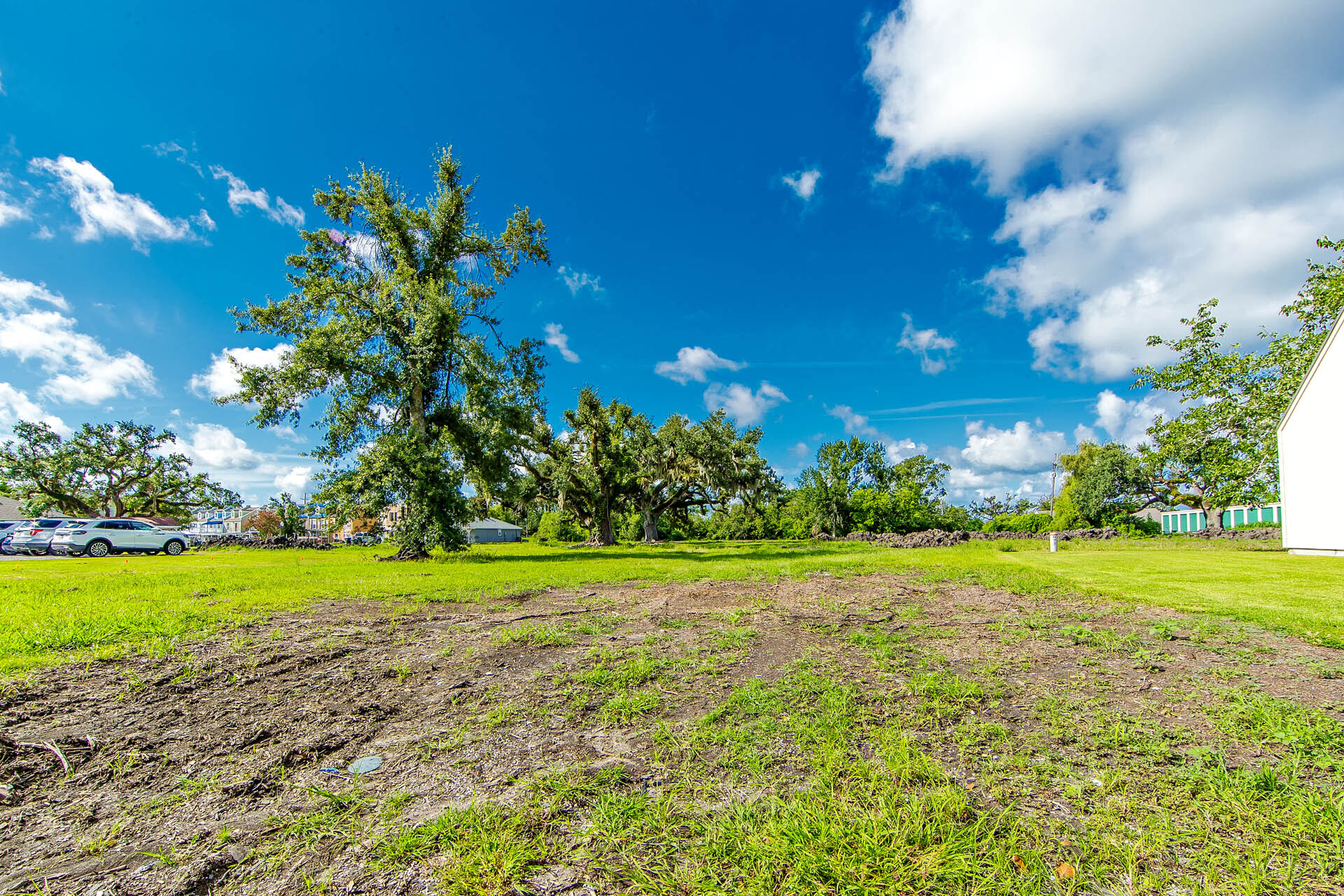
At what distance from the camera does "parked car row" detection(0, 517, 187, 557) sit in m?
24.5

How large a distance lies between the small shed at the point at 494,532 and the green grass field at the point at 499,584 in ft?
136

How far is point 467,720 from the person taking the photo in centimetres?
355

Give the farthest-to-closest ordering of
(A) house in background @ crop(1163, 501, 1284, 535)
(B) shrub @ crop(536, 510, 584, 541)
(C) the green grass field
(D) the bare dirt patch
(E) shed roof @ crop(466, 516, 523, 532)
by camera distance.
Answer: (E) shed roof @ crop(466, 516, 523, 532)
(B) shrub @ crop(536, 510, 584, 541)
(A) house in background @ crop(1163, 501, 1284, 535)
(C) the green grass field
(D) the bare dirt patch

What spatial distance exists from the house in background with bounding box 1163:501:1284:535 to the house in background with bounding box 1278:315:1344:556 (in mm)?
16606

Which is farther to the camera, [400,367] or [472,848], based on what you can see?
[400,367]

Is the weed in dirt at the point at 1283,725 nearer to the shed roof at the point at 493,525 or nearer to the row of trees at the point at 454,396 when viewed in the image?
the row of trees at the point at 454,396

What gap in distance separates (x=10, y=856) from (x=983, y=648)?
664cm

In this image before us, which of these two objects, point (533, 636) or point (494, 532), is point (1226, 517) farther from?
point (494, 532)

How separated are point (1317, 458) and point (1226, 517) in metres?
25.1

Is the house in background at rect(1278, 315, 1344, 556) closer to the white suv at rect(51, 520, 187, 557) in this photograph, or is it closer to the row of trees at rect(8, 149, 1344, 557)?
the row of trees at rect(8, 149, 1344, 557)

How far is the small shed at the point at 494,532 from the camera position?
58.8 metres

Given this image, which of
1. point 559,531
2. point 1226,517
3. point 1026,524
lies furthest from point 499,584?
point 1226,517

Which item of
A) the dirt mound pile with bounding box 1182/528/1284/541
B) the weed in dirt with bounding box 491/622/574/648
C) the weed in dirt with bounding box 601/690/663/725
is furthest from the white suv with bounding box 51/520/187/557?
the dirt mound pile with bounding box 1182/528/1284/541

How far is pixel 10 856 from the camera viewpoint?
2182mm
